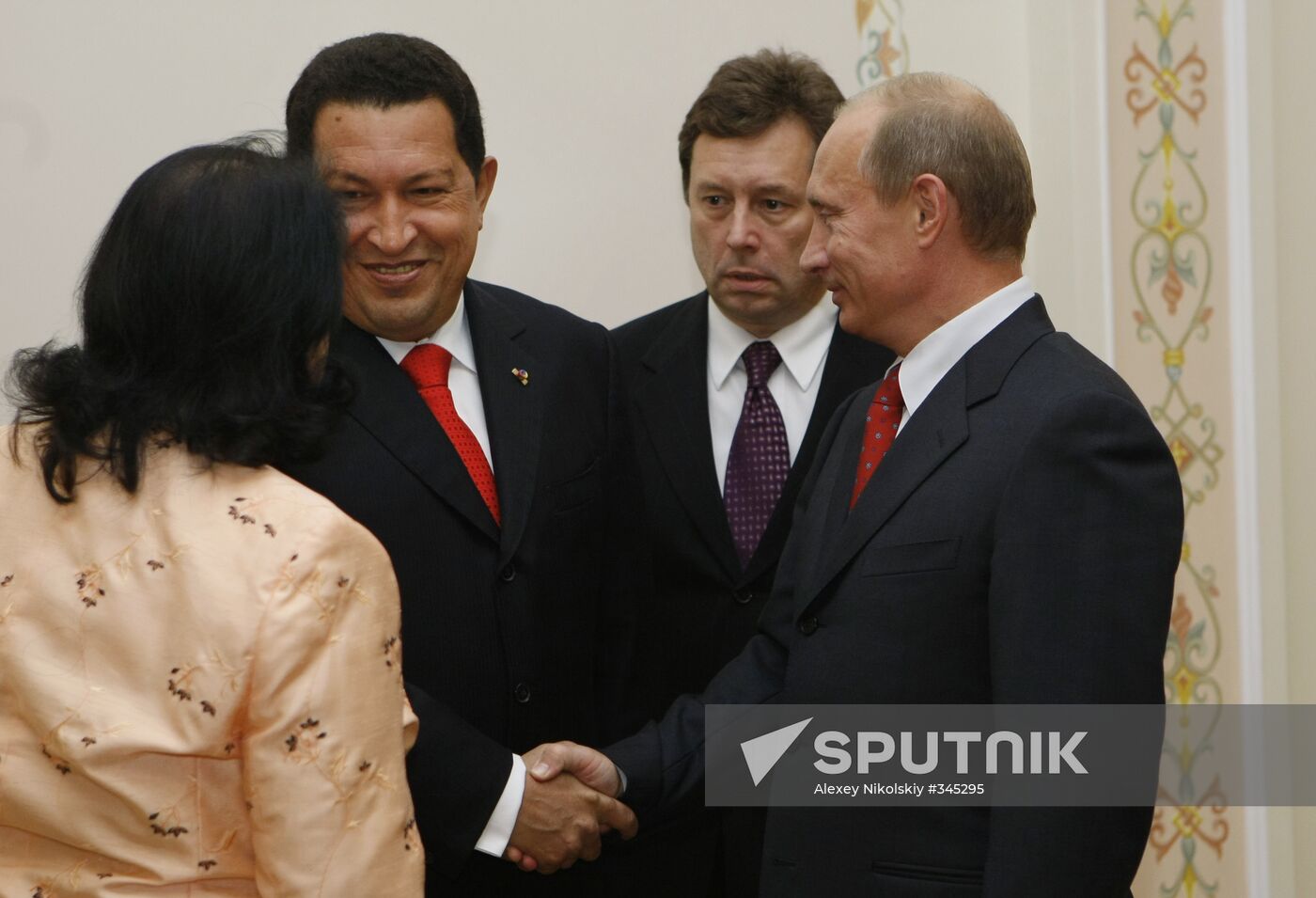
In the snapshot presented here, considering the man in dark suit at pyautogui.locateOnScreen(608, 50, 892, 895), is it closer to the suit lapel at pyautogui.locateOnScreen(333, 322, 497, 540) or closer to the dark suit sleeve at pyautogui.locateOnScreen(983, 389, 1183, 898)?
the suit lapel at pyautogui.locateOnScreen(333, 322, 497, 540)

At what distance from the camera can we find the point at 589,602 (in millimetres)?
2461

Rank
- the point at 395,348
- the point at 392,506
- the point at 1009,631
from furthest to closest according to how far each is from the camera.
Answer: the point at 395,348, the point at 392,506, the point at 1009,631

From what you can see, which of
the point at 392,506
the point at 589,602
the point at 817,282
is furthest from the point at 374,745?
the point at 817,282

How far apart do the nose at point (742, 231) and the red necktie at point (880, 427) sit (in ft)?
2.84

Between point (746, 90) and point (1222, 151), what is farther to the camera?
point (1222, 151)

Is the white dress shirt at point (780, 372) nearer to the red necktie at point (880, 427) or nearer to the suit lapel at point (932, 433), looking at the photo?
the red necktie at point (880, 427)

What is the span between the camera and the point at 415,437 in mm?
2248

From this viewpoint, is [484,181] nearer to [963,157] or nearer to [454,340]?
[454,340]

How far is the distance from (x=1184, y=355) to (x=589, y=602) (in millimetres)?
1746

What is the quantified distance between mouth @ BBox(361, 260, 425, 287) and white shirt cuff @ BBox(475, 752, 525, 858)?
0.75 metres

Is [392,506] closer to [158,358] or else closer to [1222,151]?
[158,358]

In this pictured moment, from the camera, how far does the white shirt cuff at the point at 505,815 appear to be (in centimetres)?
222

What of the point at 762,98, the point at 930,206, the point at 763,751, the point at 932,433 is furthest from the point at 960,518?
the point at 762,98

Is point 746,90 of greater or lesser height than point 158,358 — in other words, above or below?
above
